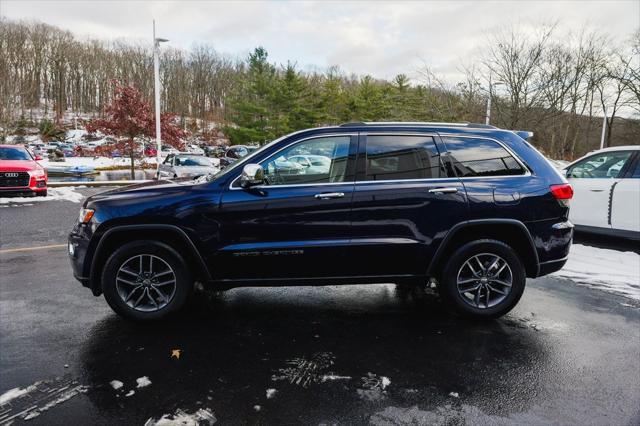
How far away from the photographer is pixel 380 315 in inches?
171

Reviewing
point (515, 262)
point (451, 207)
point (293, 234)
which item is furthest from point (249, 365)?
point (515, 262)

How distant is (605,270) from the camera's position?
6.14 metres

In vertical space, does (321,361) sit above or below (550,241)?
below

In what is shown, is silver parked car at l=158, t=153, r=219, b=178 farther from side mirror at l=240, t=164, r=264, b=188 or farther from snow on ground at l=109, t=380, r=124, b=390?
snow on ground at l=109, t=380, r=124, b=390

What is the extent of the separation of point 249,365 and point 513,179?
287 cm

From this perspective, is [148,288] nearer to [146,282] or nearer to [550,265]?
[146,282]

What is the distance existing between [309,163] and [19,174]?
41.0 feet

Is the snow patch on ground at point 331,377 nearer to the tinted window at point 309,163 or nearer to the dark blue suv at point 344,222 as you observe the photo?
the dark blue suv at point 344,222

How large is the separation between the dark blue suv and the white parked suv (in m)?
3.95

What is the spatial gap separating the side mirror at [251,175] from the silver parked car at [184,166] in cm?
1200

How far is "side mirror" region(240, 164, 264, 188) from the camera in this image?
376 cm

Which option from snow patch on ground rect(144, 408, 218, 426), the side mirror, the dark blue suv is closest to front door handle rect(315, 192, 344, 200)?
the dark blue suv

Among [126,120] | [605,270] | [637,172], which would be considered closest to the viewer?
[605,270]

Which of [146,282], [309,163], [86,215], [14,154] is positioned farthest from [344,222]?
[14,154]
